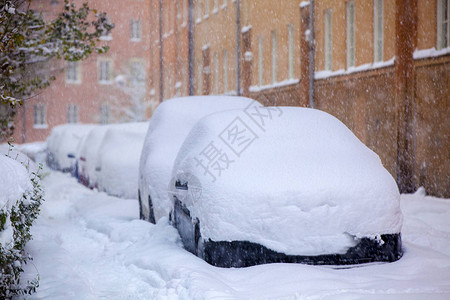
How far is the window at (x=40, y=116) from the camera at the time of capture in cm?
4969

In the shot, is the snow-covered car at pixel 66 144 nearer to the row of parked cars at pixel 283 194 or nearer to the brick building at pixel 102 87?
the row of parked cars at pixel 283 194

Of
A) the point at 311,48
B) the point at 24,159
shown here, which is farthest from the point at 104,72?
the point at 24,159

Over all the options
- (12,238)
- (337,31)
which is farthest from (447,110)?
(12,238)

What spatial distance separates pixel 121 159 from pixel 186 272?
7447 mm

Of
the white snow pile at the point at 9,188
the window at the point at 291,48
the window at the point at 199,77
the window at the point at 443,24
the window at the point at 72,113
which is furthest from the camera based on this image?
the window at the point at 72,113

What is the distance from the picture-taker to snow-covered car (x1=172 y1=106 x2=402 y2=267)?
19.0 feet

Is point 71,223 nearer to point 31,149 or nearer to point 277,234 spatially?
point 277,234

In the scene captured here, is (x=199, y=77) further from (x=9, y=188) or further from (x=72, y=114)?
(x=9, y=188)

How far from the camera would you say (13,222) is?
17.0 ft

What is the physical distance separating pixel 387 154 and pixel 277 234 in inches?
394

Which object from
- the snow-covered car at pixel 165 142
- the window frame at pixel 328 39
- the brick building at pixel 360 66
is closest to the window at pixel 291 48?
the brick building at pixel 360 66

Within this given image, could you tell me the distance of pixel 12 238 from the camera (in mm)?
4949

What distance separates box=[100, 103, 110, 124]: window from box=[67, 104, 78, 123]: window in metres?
2.04

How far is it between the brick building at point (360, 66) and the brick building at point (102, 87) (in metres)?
20.7
